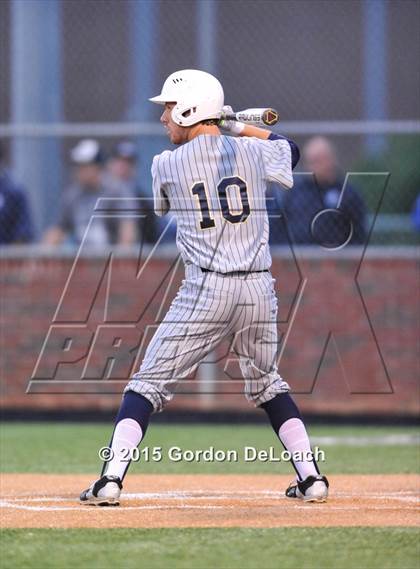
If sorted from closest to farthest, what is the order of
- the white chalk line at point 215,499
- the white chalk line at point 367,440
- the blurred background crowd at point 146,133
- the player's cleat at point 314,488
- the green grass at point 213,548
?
1. the green grass at point 213,548
2. the white chalk line at point 215,499
3. the player's cleat at point 314,488
4. the white chalk line at point 367,440
5. the blurred background crowd at point 146,133

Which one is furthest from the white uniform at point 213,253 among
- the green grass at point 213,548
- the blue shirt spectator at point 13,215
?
the blue shirt spectator at point 13,215

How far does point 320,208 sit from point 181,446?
110 inches

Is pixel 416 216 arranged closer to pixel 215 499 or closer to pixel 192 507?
pixel 215 499

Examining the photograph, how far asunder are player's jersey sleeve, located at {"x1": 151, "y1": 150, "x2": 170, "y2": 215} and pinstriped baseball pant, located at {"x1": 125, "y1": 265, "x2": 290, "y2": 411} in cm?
36

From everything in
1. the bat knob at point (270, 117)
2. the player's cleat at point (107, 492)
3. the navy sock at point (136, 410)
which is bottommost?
the player's cleat at point (107, 492)

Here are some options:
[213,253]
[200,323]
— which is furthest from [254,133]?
[200,323]

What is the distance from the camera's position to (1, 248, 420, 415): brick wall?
11656 millimetres

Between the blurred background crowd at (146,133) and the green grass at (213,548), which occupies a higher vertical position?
the blurred background crowd at (146,133)

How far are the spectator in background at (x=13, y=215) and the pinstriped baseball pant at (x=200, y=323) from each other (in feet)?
19.1

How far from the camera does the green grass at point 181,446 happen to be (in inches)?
342

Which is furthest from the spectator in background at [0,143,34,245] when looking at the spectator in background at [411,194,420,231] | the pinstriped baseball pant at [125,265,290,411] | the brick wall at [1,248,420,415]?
the pinstriped baseball pant at [125,265,290,411]

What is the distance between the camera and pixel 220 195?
629 cm

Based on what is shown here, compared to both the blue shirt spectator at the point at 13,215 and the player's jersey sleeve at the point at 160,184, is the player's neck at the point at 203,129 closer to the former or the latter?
the player's jersey sleeve at the point at 160,184

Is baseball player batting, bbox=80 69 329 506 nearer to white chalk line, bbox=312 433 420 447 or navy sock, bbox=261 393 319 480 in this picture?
navy sock, bbox=261 393 319 480
